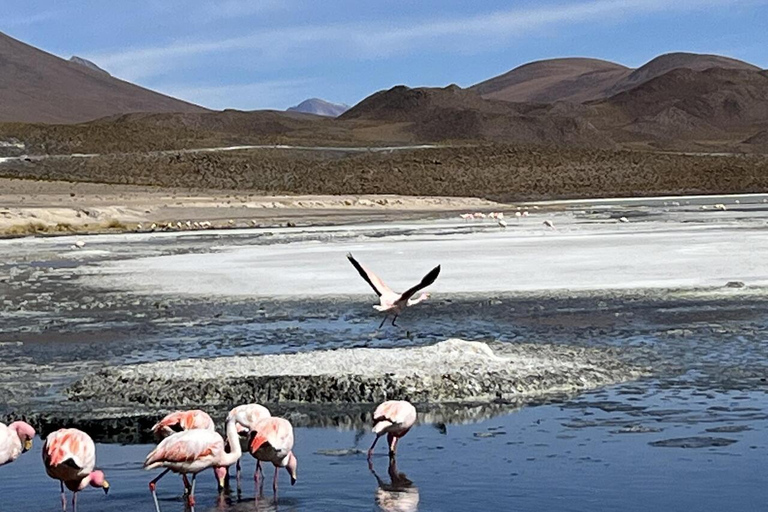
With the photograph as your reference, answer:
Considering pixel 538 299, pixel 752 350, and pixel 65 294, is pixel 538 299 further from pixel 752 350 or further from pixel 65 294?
pixel 65 294

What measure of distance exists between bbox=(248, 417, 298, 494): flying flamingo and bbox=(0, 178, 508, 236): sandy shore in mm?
30045

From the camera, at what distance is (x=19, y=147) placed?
92.2 metres

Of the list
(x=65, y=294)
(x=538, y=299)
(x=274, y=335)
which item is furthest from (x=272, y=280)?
(x=274, y=335)

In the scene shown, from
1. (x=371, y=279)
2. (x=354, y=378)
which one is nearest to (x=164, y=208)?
(x=371, y=279)

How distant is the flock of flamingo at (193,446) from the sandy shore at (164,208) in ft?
96.9

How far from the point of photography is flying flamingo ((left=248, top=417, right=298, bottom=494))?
644 centimetres

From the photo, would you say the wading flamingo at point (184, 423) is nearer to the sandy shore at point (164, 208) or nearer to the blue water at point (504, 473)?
the blue water at point (504, 473)

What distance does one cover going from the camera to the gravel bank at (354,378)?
8867 millimetres

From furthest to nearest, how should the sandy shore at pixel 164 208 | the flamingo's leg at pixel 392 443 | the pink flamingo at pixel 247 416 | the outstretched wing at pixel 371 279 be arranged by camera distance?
1. the sandy shore at pixel 164 208
2. the outstretched wing at pixel 371 279
3. the flamingo's leg at pixel 392 443
4. the pink flamingo at pixel 247 416

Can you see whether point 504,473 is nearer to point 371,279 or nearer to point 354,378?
point 354,378

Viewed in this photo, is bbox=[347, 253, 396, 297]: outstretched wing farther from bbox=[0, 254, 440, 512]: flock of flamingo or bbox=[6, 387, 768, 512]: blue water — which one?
bbox=[0, 254, 440, 512]: flock of flamingo

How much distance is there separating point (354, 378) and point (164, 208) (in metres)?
39.8

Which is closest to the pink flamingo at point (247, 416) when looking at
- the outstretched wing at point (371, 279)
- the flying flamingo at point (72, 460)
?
the flying flamingo at point (72, 460)

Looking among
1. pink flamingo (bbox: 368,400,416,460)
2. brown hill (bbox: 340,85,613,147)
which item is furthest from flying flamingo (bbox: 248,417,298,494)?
brown hill (bbox: 340,85,613,147)
